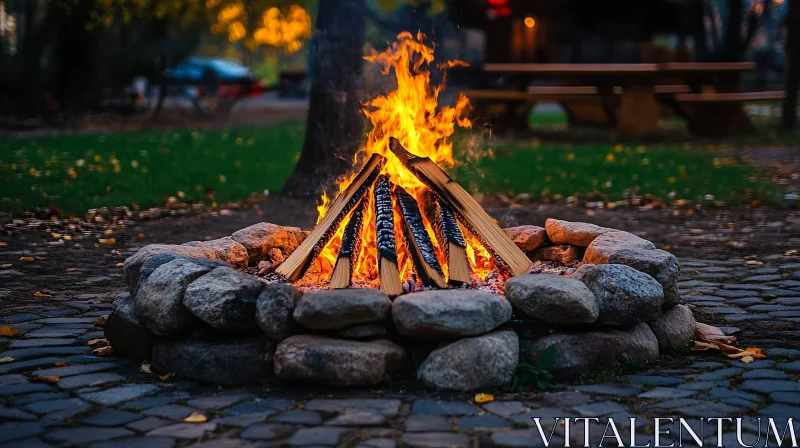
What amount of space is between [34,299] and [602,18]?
25951 millimetres

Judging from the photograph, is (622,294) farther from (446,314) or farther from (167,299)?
(167,299)

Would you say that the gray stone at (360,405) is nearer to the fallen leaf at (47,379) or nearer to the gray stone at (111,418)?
the gray stone at (111,418)

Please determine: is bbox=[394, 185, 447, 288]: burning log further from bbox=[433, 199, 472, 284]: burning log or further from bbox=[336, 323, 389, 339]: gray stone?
bbox=[336, 323, 389, 339]: gray stone

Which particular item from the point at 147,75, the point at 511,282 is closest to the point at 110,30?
the point at 147,75

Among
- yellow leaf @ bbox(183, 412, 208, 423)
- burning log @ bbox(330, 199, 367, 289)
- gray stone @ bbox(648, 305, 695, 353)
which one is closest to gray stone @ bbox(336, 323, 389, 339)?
burning log @ bbox(330, 199, 367, 289)

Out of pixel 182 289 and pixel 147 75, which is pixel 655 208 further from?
pixel 147 75

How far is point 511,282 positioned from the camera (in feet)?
15.3

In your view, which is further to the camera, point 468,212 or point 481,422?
point 468,212

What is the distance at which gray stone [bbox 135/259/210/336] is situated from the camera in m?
4.61

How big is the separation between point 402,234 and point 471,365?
136 centimetres

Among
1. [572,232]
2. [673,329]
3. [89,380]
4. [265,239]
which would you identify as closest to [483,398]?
[673,329]

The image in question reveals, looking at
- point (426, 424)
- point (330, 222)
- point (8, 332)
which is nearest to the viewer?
point (426, 424)

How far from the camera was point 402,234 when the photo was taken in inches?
215

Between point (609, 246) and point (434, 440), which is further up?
point (609, 246)
